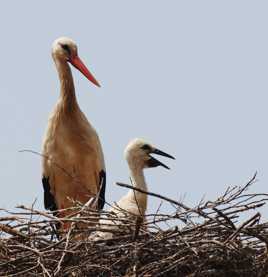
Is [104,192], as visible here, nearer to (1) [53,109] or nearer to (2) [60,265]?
(1) [53,109]

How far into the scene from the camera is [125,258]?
24.3ft

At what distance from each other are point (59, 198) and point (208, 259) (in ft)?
9.48

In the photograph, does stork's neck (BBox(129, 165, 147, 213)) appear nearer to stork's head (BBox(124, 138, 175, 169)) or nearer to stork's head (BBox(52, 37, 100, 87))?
stork's head (BBox(124, 138, 175, 169))

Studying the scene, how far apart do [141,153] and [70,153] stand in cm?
85

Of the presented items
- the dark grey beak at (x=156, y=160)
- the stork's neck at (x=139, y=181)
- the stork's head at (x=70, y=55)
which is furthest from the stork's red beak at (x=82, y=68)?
the stork's neck at (x=139, y=181)

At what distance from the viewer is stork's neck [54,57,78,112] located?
33.2ft

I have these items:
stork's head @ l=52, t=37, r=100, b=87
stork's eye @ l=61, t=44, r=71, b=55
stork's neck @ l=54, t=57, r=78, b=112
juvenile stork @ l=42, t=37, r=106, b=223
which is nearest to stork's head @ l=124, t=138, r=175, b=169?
juvenile stork @ l=42, t=37, r=106, b=223

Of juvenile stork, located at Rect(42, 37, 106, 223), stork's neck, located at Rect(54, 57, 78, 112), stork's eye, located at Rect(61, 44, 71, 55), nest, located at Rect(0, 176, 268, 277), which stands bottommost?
nest, located at Rect(0, 176, 268, 277)

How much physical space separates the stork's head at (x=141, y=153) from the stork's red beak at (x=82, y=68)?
38.5 inches

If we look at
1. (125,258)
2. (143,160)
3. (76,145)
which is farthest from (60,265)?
(76,145)

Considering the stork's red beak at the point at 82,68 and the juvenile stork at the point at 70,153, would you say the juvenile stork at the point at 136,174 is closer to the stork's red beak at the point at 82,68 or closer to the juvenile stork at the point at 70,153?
the juvenile stork at the point at 70,153

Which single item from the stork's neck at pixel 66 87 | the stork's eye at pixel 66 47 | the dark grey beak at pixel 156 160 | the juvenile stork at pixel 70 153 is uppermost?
the stork's eye at pixel 66 47

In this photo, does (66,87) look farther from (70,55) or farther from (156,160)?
(156,160)

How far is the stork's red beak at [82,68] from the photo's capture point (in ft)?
33.4
